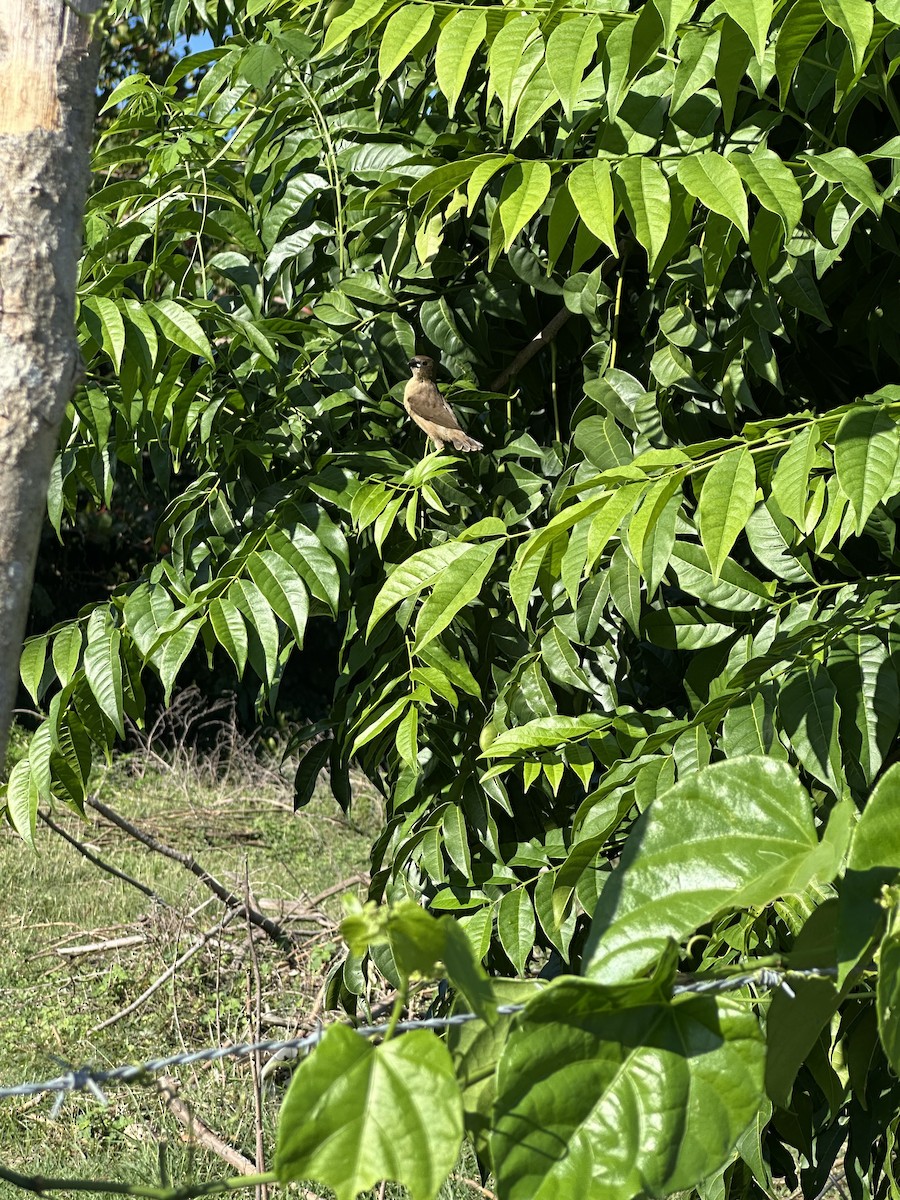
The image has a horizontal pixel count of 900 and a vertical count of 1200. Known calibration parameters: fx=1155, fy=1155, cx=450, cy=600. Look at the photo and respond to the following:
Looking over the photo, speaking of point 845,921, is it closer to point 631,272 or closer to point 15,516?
point 15,516

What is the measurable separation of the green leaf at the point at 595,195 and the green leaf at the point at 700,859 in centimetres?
80

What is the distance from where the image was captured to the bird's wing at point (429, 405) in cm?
218

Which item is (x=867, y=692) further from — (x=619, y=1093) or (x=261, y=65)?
(x=261, y=65)

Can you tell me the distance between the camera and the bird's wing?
2182 mm

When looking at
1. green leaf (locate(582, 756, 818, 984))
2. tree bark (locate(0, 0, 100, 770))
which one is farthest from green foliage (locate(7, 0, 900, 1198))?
tree bark (locate(0, 0, 100, 770))

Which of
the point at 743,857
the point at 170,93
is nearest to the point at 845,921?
the point at 743,857

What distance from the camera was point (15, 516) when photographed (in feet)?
2.68

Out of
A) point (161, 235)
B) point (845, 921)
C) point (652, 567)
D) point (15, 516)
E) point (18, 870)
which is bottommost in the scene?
point (18, 870)

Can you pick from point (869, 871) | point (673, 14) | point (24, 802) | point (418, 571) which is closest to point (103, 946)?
point (24, 802)

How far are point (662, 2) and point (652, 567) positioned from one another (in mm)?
698

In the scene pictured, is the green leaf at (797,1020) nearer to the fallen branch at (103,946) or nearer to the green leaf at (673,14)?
the green leaf at (673,14)

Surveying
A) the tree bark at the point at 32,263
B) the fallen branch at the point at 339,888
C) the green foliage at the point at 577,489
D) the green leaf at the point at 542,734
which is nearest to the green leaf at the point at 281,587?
the green foliage at the point at 577,489

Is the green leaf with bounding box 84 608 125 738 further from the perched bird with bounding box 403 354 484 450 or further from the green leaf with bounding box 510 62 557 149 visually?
the green leaf with bounding box 510 62 557 149

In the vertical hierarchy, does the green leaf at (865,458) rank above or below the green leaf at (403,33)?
below
